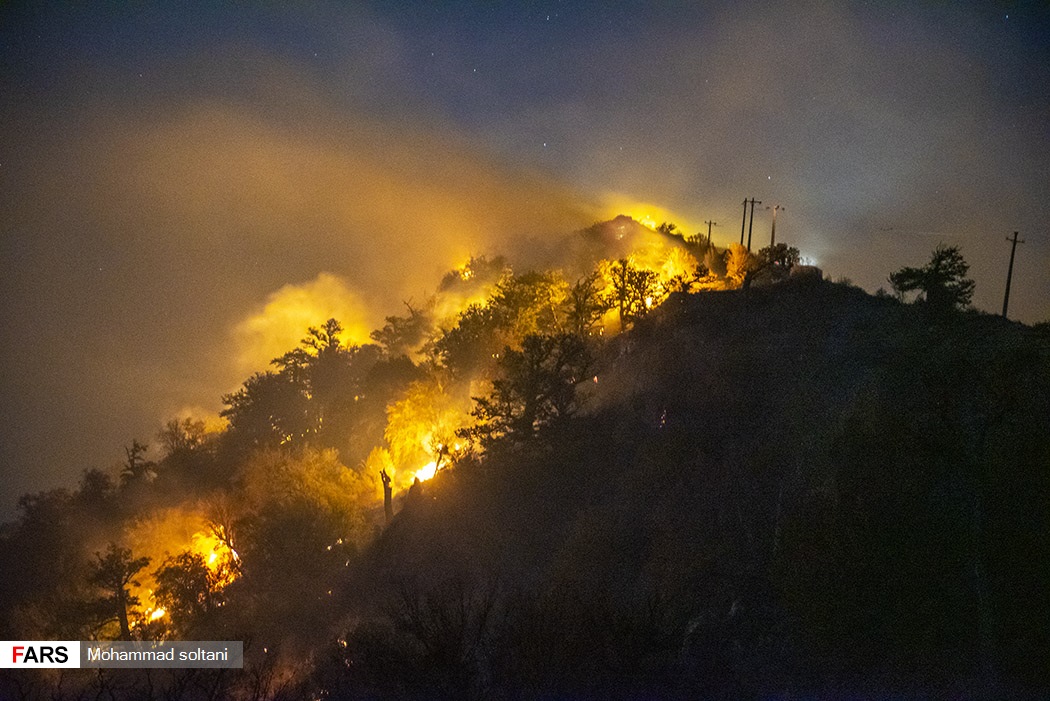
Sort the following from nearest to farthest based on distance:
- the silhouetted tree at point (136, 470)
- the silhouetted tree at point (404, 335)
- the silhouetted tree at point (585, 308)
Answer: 1. the silhouetted tree at point (585, 308)
2. the silhouetted tree at point (136, 470)
3. the silhouetted tree at point (404, 335)

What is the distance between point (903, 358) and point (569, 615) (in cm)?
1974

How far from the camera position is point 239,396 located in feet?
251

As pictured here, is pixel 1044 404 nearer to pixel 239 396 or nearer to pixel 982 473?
pixel 982 473

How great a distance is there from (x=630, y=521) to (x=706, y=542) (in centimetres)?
466

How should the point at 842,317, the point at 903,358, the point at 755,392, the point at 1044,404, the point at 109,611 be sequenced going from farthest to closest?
the point at 109,611, the point at 842,317, the point at 755,392, the point at 903,358, the point at 1044,404

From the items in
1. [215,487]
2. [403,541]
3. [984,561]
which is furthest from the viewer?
[215,487]

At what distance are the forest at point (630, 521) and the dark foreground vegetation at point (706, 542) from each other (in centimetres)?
10

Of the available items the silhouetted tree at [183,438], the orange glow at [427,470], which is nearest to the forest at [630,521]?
the orange glow at [427,470]

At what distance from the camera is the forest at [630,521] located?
1503cm

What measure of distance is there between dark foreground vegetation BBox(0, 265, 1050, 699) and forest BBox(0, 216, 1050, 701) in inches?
3.8

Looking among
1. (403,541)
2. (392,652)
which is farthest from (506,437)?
(392,652)

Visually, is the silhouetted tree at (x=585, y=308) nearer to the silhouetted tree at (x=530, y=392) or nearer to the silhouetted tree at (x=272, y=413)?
the silhouetted tree at (x=530, y=392)

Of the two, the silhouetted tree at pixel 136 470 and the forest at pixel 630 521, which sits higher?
the forest at pixel 630 521

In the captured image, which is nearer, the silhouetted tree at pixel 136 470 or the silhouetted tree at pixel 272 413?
the silhouetted tree at pixel 136 470
